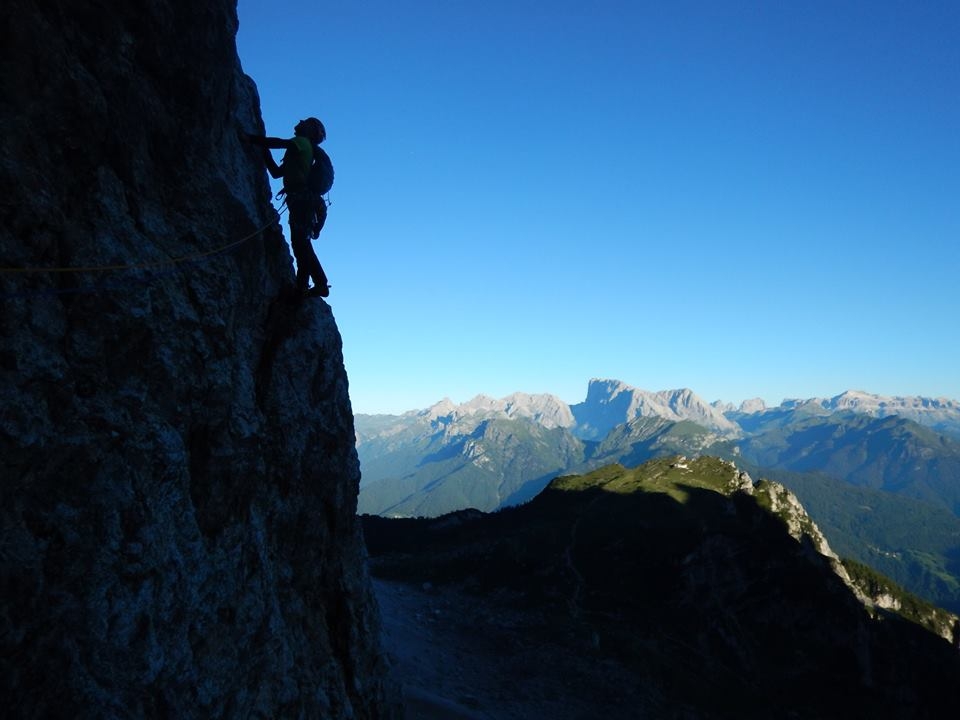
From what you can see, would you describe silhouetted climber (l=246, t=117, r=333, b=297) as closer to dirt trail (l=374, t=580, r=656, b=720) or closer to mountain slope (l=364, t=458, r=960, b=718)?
dirt trail (l=374, t=580, r=656, b=720)

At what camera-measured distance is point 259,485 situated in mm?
13289

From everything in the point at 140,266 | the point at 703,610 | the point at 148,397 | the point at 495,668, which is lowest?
the point at 495,668

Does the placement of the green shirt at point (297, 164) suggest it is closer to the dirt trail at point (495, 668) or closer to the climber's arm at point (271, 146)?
the climber's arm at point (271, 146)

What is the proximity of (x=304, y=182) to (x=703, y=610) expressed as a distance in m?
50.2

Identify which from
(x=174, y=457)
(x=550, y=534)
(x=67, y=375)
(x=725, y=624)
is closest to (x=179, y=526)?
(x=174, y=457)

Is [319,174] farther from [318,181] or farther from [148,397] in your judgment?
[148,397]

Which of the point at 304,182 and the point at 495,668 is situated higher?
the point at 304,182

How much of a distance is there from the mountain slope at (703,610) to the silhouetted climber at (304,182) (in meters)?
33.3

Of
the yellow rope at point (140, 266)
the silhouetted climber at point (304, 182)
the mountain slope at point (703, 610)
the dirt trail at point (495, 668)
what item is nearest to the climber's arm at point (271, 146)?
the silhouetted climber at point (304, 182)

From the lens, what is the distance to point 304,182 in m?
16.1

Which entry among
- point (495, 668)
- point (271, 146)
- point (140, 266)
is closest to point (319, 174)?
point (271, 146)

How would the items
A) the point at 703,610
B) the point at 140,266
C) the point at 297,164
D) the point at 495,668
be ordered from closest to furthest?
the point at 140,266 → the point at 297,164 → the point at 495,668 → the point at 703,610

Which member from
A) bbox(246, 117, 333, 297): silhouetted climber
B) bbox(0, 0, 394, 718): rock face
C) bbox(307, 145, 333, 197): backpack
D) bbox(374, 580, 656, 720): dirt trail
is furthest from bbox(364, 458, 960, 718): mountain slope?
bbox(307, 145, 333, 197): backpack

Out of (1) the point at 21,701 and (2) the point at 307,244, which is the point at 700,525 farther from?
(1) the point at 21,701
